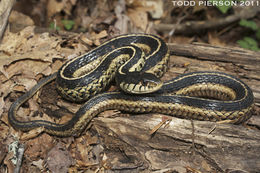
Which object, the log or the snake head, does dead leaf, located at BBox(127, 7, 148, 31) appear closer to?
the snake head

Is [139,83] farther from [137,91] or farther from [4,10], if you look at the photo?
[4,10]

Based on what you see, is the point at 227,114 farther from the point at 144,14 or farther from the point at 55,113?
the point at 144,14

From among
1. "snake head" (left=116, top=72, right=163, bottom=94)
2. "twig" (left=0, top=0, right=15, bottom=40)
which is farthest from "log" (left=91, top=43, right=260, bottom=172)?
"twig" (left=0, top=0, right=15, bottom=40)

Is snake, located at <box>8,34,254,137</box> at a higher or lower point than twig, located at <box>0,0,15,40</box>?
lower

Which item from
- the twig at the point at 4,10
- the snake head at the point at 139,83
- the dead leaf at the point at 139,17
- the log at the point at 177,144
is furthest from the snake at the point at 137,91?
the dead leaf at the point at 139,17

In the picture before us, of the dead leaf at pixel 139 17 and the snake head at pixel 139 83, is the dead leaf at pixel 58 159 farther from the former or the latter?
the dead leaf at pixel 139 17

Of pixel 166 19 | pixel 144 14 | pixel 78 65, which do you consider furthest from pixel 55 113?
pixel 166 19

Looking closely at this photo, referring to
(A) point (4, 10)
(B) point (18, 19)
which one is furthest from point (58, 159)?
(B) point (18, 19)
